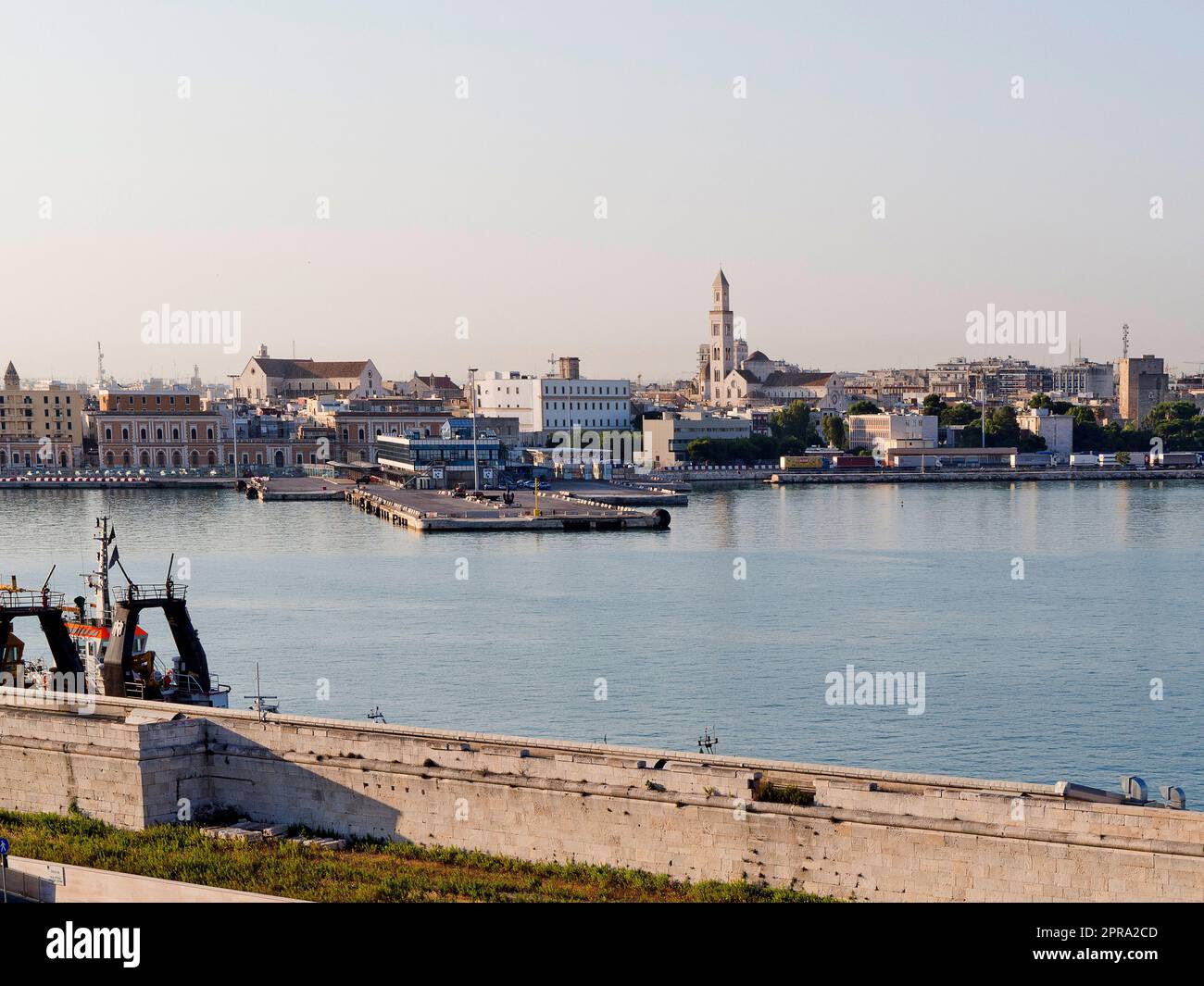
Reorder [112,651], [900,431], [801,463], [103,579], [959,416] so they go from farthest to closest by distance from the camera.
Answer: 1. [959,416]
2. [900,431]
3. [801,463]
4. [103,579]
5. [112,651]

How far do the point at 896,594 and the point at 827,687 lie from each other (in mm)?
12491

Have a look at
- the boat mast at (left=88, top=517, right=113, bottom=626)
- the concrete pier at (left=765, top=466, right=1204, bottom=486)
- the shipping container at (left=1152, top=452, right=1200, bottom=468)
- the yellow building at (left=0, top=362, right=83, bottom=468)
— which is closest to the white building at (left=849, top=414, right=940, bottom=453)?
the concrete pier at (left=765, top=466, right=1204, bottom=486)

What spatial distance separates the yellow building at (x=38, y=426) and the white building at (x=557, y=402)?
24.8 metres

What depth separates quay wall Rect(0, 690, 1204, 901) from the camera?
425 inches

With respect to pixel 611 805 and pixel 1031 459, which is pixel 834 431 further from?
pixel 611 805

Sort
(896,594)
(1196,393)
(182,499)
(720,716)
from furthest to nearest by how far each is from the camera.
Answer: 1. (1196,393)
2. (182,499)
3. (896,594)
4. (720,716)

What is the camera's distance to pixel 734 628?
101 feet

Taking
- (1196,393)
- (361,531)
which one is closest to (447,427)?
(361,531)

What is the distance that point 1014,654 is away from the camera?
27.2 metres

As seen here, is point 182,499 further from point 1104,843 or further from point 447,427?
point 1104,843

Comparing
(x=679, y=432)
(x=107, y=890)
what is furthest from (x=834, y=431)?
(x=107, y=890)

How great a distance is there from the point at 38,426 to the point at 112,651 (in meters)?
81.3

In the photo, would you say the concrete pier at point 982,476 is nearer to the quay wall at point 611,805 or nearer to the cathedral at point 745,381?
the cathedral at point 745,381
